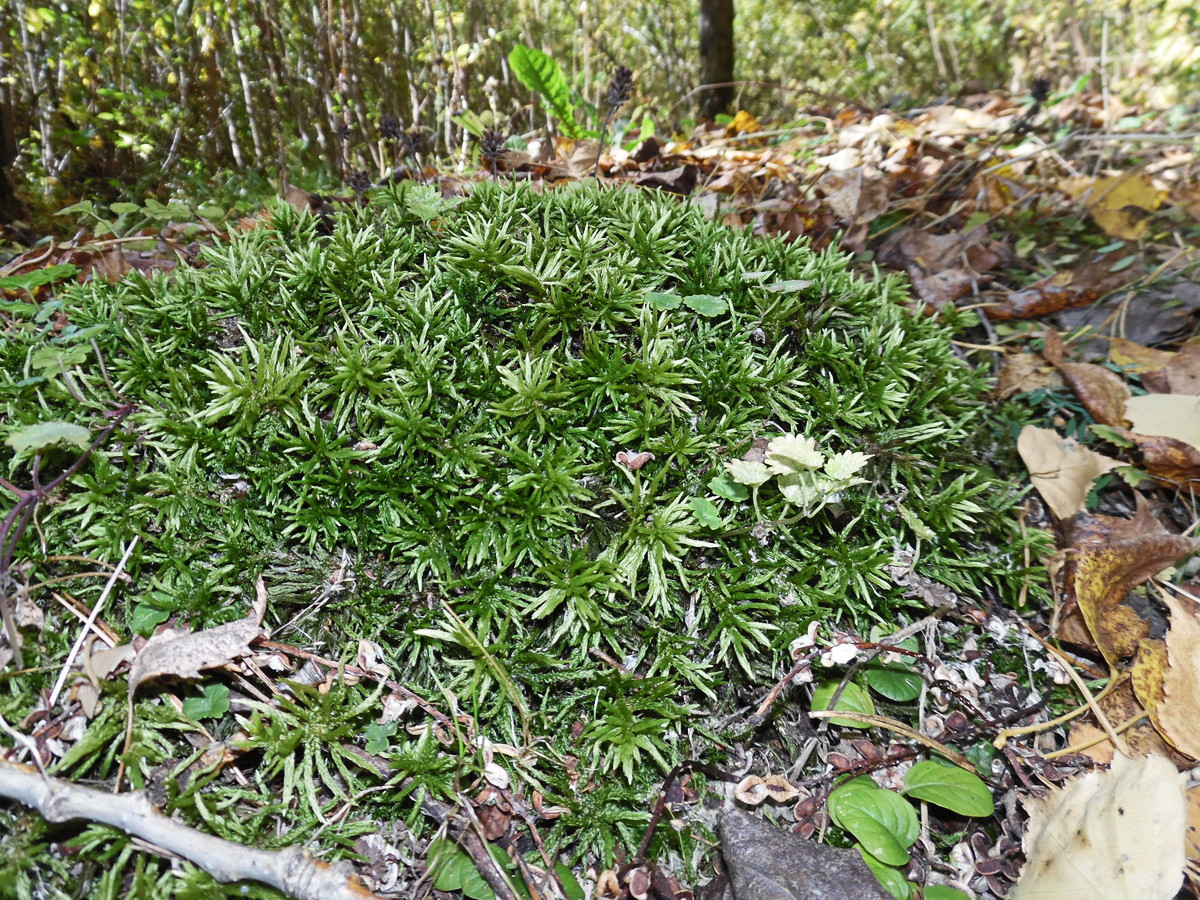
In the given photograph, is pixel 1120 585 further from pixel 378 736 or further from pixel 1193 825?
pixel 378 736

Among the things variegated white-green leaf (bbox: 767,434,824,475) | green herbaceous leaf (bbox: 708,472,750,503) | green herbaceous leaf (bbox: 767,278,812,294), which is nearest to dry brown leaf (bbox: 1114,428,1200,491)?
green herbaceous leaf (bbox: 767,278,812,294)

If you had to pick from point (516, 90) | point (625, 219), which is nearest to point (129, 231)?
point (625, 219)

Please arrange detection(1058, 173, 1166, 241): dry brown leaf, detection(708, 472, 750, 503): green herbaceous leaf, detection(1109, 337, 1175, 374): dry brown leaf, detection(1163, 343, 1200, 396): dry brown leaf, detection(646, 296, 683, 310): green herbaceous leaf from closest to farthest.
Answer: detection(708, 472, 750, 503): green herbaceous leaf → detection(646, 296, 683, 310): green herbaceous leaf → detection(1163, 343, 1200, 396): dry brown leaf → detection(1109, 337, 1175, 374): dry brown leaf → detection(1058, 173, 1166, 241): dry brown leaf

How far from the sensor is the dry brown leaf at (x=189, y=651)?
166 cm

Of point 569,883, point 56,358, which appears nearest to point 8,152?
point 56,358

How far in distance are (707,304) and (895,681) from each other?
4.44ft

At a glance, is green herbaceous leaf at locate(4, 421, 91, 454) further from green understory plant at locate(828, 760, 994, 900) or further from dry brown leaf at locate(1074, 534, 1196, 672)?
dry brown leaf at locate(1074, 534, 1196, 672)

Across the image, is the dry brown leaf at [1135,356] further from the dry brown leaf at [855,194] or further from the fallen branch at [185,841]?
the fallen branch at [185,841]

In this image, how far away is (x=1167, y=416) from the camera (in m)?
2.42

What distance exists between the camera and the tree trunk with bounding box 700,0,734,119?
21.1 feet

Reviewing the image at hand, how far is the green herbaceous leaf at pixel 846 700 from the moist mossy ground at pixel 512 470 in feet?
0.48

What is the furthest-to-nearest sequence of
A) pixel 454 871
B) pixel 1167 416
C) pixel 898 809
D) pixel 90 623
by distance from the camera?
pixel 1167 416
pixel 90 623
pixel 898 809
pixel 454 871

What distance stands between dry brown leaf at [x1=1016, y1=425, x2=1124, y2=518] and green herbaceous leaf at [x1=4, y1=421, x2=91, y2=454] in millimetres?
3137

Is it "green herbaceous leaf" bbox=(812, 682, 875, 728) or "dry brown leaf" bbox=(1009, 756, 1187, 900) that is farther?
"green herbaceous leaf" bbox=(812, 682, 875, 728)
